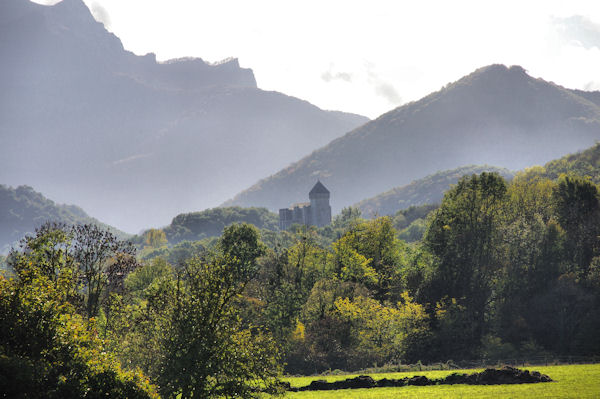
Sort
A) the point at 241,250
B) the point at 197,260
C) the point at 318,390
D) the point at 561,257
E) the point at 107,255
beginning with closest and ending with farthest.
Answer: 1. the point at 197,260
2. the point at 318,390
3. the point at 107,255
4. the point at 561,257
5. the point at 241,250

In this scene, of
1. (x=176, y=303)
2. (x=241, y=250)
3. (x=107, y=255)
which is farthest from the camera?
(x=241, y=250)

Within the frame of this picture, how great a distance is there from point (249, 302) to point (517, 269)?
38477 millimetres

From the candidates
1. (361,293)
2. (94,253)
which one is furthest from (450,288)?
(94,253)

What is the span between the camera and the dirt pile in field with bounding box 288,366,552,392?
124 feet

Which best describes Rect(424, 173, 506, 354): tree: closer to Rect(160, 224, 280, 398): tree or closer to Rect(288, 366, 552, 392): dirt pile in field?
Rect(288, 366, 552, 392): dirt pile in field

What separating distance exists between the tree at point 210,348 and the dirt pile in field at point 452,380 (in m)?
13.8

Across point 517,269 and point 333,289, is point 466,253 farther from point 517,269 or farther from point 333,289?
point 333,289

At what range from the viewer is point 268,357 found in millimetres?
30172

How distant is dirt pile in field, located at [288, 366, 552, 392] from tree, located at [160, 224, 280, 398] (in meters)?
13.8

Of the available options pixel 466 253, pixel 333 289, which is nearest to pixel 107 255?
pixel 333 289

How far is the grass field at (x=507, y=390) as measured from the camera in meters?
33.0

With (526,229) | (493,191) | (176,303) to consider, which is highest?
(493,191)

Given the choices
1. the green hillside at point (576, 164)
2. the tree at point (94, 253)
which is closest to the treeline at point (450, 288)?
the tree at point (94, 253)

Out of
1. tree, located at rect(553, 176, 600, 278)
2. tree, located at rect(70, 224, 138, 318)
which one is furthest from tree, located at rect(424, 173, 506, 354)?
tree, located at rect(70, 224, 138, 318)
